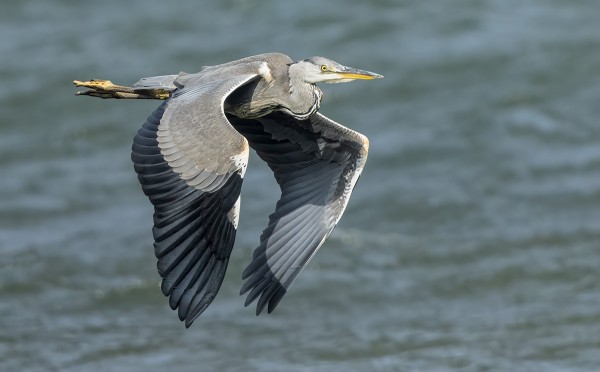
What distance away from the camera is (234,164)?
7773 mm

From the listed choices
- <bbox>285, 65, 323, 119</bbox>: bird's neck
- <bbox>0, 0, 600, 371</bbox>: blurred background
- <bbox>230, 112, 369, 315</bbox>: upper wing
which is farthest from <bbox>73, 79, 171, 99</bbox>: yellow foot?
<bbox>0, 0, 600, 371</bbox>: blurred background

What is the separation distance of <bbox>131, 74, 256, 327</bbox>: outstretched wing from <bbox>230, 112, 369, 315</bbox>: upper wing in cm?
70

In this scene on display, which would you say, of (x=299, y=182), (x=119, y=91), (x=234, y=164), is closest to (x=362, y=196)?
(x=299, y=182)

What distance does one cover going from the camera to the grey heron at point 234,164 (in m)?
7.79

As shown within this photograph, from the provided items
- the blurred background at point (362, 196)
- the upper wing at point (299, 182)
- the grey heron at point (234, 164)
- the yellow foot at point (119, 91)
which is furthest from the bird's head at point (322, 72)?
the blurred background at point (362, 196)

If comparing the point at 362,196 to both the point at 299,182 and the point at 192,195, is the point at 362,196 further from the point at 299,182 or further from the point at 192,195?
the point at 192,195

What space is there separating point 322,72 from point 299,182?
869 millimetres

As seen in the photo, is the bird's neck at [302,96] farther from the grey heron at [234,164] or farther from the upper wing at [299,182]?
the upper wing at [299,182]

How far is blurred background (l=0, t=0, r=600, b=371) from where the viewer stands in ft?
34.6

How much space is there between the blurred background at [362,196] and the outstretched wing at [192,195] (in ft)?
7.67

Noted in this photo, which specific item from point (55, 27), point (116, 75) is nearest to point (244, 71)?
point (116, 75)

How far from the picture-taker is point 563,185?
42.8 ft

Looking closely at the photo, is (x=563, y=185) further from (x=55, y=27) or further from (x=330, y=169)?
(x=55, y=27)

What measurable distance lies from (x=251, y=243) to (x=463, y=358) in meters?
2.77
